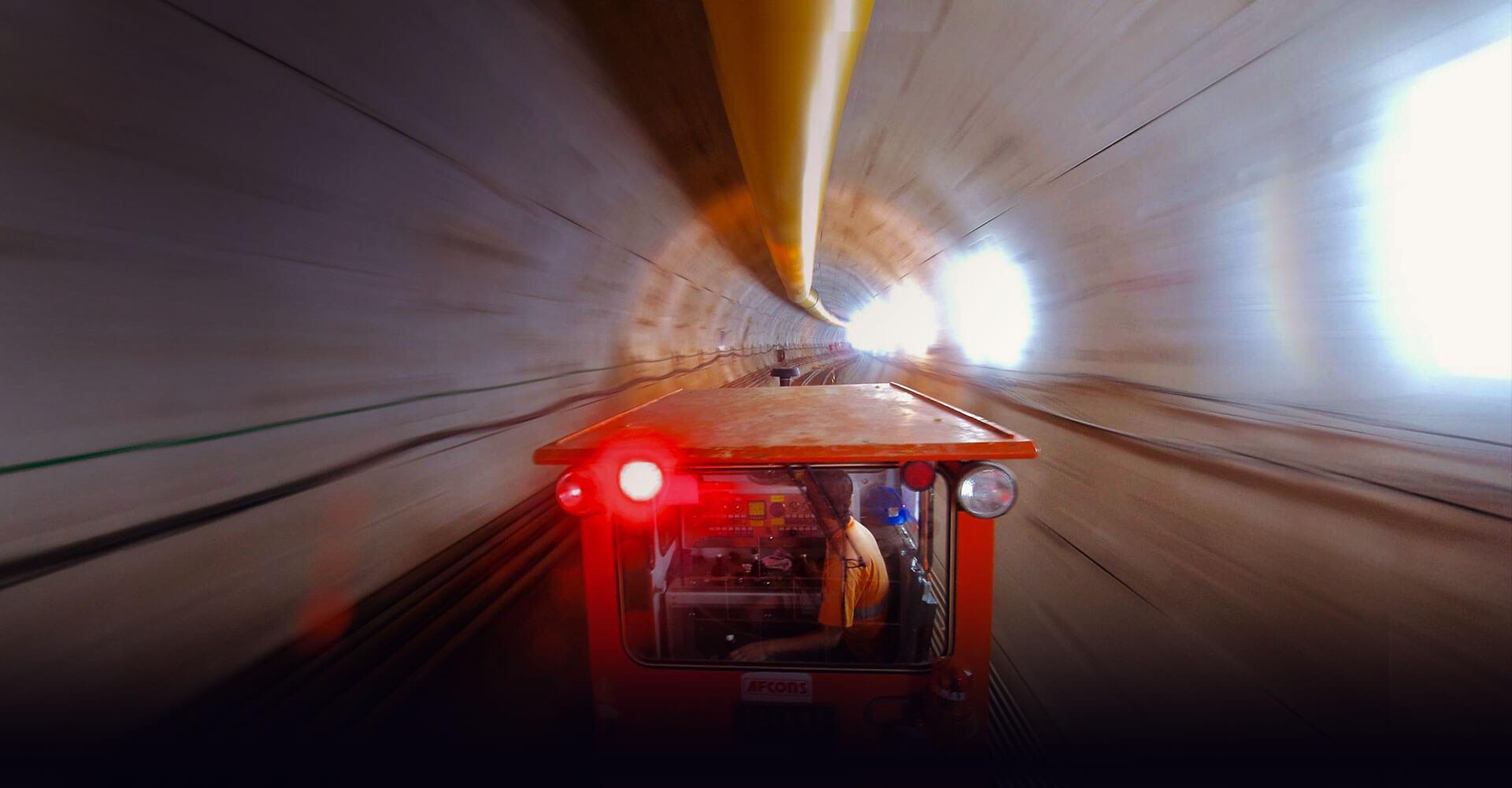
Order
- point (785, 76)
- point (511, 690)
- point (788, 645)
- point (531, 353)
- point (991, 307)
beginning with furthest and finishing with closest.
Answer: point (991, 307) → point (531, 353) → point (511, 690) → point (785, 76) → point (788, 645)

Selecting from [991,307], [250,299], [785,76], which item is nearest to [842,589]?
[785,76]

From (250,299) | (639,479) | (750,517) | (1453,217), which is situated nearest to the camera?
(1453,217)

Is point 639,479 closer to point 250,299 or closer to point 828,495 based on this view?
point 828,495

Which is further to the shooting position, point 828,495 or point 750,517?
point 750,517

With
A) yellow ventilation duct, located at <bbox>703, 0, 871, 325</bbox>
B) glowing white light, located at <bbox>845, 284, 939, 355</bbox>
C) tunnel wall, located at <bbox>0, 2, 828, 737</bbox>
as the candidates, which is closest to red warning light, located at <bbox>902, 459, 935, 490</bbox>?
yellow ventilation duct, located at <bbox>703, 0, 871, 325</bbox>

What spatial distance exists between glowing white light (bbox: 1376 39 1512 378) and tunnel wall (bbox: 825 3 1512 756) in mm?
51

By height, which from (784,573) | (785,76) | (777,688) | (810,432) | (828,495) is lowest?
(777,688)

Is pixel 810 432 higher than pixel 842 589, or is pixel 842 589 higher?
pixel 810 432

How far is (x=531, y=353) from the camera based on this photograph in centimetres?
451

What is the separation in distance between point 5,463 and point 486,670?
2.53 metres

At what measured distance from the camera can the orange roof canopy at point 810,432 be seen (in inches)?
69.9

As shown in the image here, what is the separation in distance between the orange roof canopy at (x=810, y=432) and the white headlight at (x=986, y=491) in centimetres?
9

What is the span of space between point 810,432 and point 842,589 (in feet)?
2.38

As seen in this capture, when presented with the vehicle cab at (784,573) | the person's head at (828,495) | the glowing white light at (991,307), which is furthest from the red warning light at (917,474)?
the glowing white light at (991,307)
